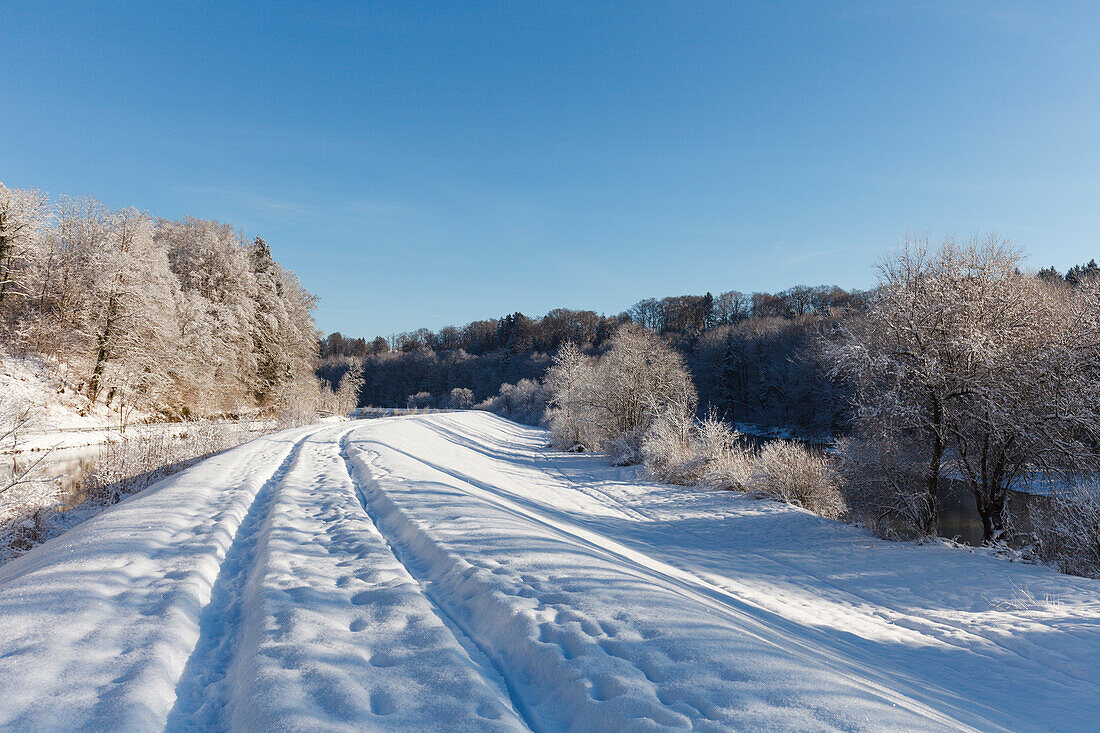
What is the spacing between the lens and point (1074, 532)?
876 cm

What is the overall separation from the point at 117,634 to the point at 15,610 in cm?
114

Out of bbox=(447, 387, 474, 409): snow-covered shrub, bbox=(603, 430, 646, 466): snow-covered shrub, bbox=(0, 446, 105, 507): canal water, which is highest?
bbox=(447, 387, 474, 409): snow-covered shrub

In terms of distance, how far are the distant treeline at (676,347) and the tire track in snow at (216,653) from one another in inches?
1985

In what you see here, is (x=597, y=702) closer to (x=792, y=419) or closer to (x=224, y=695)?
(x=224, y=695)

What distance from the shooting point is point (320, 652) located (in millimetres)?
3553

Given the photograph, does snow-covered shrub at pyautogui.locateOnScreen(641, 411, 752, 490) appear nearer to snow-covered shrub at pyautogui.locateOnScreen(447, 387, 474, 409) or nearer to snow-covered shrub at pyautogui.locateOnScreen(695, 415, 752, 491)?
snow-covered shrub at pyautogui.locateOnScreen(695, 415, 752, 491)

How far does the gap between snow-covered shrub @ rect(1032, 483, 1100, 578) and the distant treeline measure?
1633 inches

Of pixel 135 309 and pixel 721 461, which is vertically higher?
pixel 135 309

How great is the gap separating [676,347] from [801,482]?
204 feet

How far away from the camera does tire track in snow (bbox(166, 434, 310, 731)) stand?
3.04 metres

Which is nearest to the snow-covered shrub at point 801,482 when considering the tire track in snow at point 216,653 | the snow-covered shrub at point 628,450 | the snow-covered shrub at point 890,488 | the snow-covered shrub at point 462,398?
the snow-covered shrub at point 890,488

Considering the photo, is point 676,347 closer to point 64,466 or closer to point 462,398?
point 462,398

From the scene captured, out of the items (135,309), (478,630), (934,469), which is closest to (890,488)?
(934,469)

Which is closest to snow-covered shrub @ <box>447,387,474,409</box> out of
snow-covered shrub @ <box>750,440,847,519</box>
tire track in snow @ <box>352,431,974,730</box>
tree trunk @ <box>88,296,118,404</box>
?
tree trunk @ <box>88,296,118,404</box>
